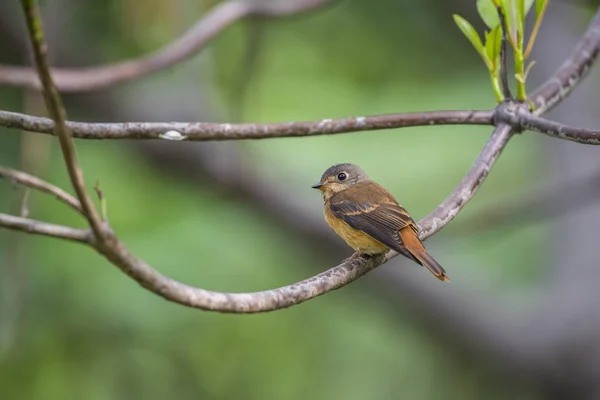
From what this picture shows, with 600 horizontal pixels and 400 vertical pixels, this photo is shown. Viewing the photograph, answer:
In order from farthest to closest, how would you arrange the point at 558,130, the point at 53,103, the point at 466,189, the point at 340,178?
the point at 340,178 → the point at 466,189 → the point at 558,130 → the point at 53,103

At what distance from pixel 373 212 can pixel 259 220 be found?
2.74 metres

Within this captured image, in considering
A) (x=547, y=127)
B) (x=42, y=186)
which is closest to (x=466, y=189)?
(x=547, y=127)

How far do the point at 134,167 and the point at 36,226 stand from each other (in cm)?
441

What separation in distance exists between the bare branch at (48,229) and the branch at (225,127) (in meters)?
0.46

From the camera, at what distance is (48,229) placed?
53.6 inches

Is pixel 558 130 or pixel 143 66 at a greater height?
pixel 143 66

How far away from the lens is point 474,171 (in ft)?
7.42

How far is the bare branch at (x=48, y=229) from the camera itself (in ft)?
4.12

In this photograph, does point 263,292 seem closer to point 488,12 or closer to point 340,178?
point 488,12

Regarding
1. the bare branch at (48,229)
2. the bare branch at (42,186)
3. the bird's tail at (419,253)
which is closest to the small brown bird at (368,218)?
the bird's tail at (419,253)

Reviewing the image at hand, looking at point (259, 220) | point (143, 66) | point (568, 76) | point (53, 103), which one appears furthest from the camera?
point (259, 220)

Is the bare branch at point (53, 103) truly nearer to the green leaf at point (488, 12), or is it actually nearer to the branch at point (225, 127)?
the branch at point (225, 127)

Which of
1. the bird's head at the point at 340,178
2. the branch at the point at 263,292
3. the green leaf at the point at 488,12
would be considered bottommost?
the branch at the point at 263,292

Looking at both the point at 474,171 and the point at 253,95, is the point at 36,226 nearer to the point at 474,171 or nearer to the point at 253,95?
the point at 474,171
